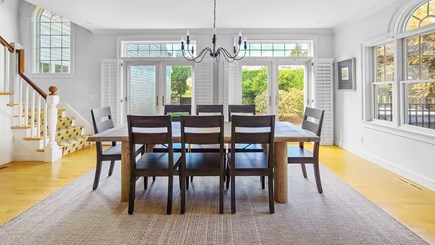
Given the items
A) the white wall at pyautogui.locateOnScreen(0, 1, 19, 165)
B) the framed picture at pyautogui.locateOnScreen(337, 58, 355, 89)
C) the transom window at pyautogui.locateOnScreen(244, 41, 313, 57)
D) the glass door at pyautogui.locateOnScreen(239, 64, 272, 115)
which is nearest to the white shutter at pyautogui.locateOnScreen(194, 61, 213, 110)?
the glass door at pyautogui.locateOnScreen(239, 64, 272, 115)

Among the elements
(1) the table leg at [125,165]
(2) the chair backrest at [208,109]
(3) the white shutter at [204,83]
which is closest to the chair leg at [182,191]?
(1) the table leg at [125,165]

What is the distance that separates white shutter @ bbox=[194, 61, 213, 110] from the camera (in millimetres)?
6238

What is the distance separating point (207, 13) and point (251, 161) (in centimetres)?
311

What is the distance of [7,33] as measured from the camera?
20.1 ft

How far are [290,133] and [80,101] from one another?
523 centimetres

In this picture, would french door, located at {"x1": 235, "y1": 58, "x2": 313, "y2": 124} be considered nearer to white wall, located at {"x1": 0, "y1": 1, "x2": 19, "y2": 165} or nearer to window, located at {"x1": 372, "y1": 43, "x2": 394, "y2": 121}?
window, located at {"x1": 372, "y1": 43, "x2": 394, "y2": 121}

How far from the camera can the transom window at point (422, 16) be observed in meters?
3.60

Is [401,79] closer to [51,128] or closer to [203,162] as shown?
[203,162]

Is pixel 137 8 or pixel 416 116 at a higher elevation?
pixel 137 8

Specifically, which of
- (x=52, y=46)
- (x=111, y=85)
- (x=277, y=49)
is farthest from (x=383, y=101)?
(x=52, y=46)

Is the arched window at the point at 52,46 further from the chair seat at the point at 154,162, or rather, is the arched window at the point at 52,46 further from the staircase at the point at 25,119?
the chair seat at the point at 154,162

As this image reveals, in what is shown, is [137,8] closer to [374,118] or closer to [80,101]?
[80,101]

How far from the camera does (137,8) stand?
186 inches

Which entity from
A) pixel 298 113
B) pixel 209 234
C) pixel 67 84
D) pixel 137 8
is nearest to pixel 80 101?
pixel 67 84
